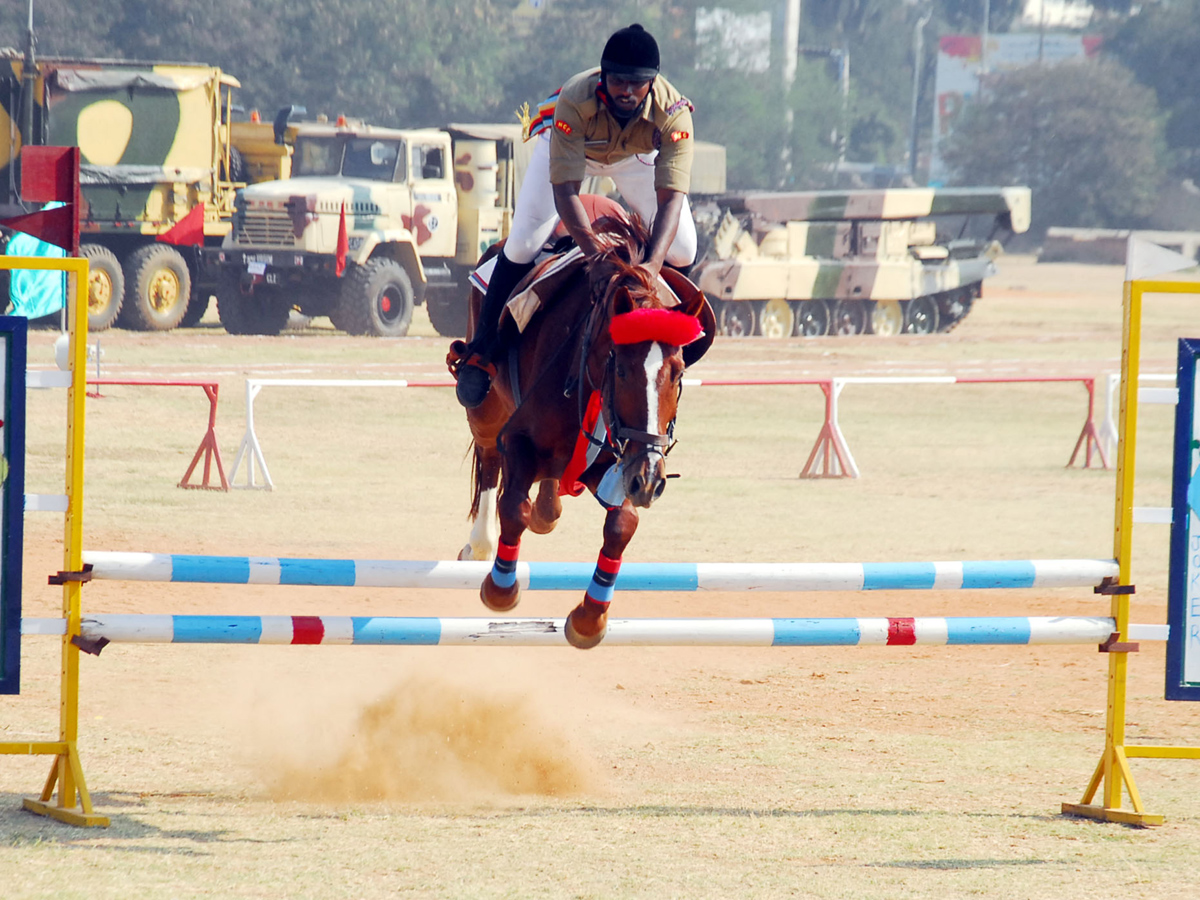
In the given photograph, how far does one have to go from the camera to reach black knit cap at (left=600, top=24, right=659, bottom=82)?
5.83 m

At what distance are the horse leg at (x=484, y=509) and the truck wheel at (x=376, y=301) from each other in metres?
19.4

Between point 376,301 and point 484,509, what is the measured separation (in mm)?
19716

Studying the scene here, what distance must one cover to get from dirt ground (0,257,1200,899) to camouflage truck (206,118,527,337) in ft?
31.5

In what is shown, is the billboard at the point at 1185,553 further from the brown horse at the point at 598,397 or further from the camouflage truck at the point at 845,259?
the camouflage truck at the point at 845,259

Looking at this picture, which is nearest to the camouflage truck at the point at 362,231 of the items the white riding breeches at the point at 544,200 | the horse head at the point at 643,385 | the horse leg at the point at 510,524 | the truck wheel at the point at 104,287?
the truck wheel at the point at 104,287

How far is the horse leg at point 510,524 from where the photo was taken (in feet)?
19.3

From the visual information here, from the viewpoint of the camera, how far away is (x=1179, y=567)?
585 cm

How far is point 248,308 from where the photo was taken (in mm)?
27141

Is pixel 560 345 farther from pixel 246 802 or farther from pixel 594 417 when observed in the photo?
pixel 246 802

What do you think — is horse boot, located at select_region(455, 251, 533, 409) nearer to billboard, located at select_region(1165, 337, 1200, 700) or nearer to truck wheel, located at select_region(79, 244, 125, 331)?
billboard, located at select_region(1165, 337, 1200, 700)

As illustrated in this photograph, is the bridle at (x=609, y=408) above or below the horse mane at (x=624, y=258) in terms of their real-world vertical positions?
below

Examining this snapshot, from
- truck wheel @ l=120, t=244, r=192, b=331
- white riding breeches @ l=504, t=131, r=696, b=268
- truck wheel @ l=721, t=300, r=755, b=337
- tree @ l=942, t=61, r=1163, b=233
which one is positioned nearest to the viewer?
white riding breeches @ l=504, t=131, r=696, b=268

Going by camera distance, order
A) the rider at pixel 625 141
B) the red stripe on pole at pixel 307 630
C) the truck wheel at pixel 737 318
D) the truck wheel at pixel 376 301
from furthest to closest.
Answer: the truck wheel at pixel 737 318 < the truck wheel at pixel 376 301 < the rider at pixel 625 141 < the red stripe on pole at pixel 307 630

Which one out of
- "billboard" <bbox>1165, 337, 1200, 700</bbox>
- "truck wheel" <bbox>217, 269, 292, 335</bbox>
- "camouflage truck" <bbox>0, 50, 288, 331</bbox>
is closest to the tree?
"truck wheel" <bbox>217, 269, 292, 335</bbox>
